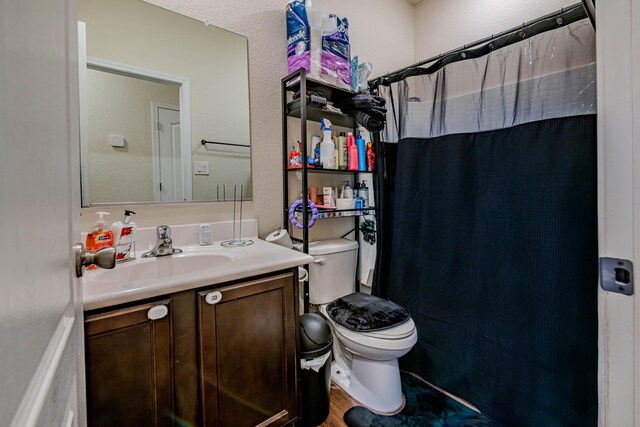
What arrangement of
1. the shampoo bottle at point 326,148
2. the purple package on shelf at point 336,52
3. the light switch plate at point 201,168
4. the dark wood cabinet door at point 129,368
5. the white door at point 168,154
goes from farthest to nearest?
the shampoo bottle at point 326,148, the purple package on shelf at point 336,52, the light switch plate at point 201,168, the white door at point 168,154, the dark wood cabinet door at point 129,368

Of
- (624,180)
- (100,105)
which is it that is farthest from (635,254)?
(100,105)

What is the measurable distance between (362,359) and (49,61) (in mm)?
1622

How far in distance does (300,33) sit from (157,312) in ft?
4.94

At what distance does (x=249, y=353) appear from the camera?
3.46 ft

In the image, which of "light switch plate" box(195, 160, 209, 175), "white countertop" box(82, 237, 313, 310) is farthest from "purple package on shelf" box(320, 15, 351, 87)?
"white countertop" box(82, 237, 313, 310)

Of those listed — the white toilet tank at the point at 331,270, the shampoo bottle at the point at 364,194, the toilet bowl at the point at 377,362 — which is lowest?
the toilet bowl at the point at 377,362

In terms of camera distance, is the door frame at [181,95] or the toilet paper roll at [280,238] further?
the toilet paper roll at [280,238]

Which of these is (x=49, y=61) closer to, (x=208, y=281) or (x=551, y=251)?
(x=208, y=281)

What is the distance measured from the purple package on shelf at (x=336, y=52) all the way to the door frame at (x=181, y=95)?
0.74 meters

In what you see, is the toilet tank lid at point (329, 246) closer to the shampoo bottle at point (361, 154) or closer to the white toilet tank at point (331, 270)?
the white toilet tank at point (331, 270)

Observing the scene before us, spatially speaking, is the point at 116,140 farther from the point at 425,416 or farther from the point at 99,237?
the point at 425,416

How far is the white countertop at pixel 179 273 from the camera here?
805 millimetres

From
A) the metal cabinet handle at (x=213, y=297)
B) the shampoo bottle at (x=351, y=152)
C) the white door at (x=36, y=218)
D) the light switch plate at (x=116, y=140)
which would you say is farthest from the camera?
the shampoo bottle at (x=351, y=152)

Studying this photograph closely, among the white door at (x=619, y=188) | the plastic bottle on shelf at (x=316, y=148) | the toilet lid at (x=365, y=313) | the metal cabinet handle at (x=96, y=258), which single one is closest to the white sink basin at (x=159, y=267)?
the metal cabinet handle at (x=96, y=258)
